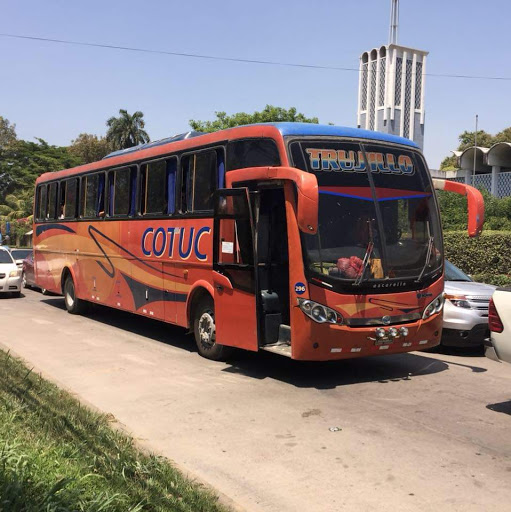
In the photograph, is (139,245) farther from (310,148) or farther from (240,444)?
(240,444)

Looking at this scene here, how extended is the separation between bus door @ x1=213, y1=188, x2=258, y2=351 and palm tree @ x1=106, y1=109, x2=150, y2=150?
57710 millimetres

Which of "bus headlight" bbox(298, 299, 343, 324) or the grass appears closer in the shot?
the grass

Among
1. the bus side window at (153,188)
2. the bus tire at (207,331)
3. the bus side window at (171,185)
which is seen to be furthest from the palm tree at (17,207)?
the bus tire at (207,331)

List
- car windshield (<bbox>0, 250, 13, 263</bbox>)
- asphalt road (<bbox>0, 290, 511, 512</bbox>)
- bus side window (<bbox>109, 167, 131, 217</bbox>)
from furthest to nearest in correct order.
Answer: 1. car windshield (<bbox>0, 250, 13, 263</bbox>)
2. bus side window (<bbox>109, 167, 131, 217</bbox>)
3. asphalt road (<bbox>0, 290, 511, 512</bbox>)

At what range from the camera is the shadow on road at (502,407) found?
6914 millimetres

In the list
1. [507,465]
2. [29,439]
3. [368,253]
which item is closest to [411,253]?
[368,253]

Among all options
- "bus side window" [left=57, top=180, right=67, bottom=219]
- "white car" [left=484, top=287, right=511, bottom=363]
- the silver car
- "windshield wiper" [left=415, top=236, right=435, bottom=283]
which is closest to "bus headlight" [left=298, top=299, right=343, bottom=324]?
"windshield wiper" [left=415, top=236, right=435, bottom=283]

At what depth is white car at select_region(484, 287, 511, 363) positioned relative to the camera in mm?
6559

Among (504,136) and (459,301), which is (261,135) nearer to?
(459,301)

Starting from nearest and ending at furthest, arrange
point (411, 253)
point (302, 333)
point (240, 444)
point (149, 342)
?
point (240, 444) → point (302, 333) → point (411, 253) → point (149, 342)

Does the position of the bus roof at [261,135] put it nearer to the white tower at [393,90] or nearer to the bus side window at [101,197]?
the bus side window at [101,197]

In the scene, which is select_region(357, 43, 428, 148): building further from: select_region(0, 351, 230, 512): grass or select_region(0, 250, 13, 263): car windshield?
select_region(0, 351, 230, 512): grass

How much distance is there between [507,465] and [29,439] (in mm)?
4017

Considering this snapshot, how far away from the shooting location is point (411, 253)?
812 cm
